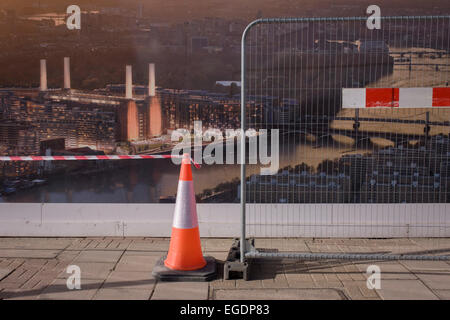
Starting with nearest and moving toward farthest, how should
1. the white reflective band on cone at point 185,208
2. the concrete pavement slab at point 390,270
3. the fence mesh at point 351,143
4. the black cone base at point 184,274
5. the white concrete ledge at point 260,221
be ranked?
the black cone base at point 184,274 → the concrete pavement slab at point 390,270 → the white reflective band on cone at point 185,208 → the fence mesh at point 351,143 → the white concrete ledge at point 260,221

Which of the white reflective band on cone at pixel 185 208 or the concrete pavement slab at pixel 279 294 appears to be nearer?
the concrete pavement slab at pixel 279 294

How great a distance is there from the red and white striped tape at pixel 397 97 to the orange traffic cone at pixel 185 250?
1.96 m

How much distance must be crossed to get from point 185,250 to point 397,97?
110 inches

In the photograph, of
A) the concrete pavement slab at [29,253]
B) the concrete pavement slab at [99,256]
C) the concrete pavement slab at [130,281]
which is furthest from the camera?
the concrete pavement slab at [29,253]

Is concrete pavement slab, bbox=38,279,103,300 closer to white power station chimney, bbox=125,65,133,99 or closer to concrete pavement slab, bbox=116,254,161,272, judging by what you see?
concrete pavement slab, bbox=116,254,161,272

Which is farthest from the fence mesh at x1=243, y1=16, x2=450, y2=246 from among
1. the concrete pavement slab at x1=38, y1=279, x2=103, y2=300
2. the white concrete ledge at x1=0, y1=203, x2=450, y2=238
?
the concrete pavement slab at x1=38, y1=279, x2=103, y2=300

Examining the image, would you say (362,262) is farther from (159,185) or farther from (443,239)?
(159,185)

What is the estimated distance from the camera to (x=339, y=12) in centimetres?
768

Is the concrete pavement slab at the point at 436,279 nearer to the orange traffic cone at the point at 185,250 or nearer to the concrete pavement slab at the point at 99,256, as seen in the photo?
the orange traffic cone at the point at 185,250

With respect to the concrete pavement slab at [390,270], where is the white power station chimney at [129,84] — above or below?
above

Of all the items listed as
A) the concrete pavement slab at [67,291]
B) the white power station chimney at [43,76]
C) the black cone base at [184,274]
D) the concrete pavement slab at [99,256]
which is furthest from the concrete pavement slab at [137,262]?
the white power station chimney at [43,76]

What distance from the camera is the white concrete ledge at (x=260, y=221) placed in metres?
6.73

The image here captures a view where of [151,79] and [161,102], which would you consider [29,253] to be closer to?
[161,102]

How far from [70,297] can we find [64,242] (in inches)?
75.1
